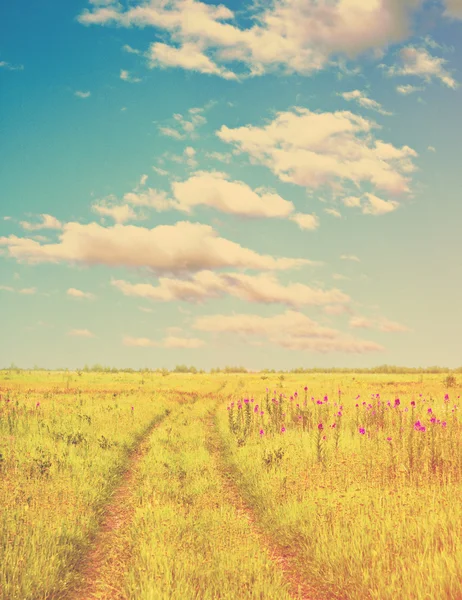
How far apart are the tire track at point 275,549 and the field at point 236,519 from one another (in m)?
0.03

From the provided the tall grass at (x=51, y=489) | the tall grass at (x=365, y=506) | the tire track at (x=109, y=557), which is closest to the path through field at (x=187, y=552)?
the tire track at (x=109, y=557)

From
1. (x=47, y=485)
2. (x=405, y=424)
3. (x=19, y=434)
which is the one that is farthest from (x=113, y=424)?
(x=405, y=424)

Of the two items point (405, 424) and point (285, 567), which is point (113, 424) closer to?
point (405, 424)

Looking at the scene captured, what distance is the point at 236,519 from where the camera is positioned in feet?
25.0

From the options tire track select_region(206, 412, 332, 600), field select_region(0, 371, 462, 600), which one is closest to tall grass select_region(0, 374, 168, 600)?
field select_region(0, 371, 462, 600)

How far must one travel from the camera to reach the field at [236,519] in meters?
5.51

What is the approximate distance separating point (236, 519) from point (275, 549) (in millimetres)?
984

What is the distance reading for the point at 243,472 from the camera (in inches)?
408

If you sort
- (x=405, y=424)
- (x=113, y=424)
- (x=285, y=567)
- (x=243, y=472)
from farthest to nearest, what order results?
1. (x=113, y=424)
2. (x=405, y=424)
3. (x=243, y=472)
4. (x=285, y=567)

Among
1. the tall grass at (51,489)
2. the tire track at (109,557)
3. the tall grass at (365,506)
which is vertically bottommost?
the tire track at (109,557)

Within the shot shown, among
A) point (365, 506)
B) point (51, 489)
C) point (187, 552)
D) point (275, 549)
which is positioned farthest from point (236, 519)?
point (51, 489)

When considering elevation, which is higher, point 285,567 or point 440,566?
point 440,566

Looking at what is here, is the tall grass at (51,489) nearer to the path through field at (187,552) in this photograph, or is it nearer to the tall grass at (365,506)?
the path through field at (187,552)

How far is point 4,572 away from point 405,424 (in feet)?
37.7
